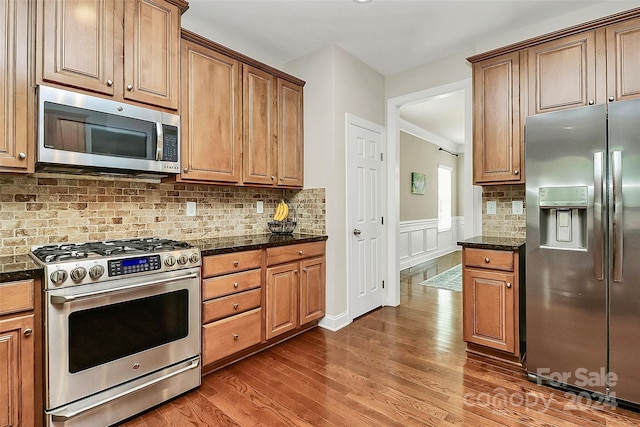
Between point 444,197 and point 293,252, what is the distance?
20.5ft

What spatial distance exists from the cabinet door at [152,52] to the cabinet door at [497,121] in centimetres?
247

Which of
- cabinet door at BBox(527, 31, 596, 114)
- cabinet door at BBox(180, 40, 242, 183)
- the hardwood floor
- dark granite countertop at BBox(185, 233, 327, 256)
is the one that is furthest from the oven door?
cabinet door at BBox(527, 31, 596, 114)

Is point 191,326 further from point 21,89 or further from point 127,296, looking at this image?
point 21,89

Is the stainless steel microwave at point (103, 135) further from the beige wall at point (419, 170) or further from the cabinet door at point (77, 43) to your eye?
the beige wall at point (419, 170)

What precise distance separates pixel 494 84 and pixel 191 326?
3.04 metres

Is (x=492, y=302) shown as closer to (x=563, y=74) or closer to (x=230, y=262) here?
(x=563, y=74)

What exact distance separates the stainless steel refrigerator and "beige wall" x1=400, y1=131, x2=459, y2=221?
3961 mm

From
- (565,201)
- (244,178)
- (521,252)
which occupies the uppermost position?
(244,178)

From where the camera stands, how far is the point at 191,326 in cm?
218

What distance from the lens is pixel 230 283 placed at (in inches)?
96.4

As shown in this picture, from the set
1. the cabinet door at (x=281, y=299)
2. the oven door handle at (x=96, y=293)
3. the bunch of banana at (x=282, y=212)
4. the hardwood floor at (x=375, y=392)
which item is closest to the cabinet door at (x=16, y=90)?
the oven door handle at (x=96, y=293)

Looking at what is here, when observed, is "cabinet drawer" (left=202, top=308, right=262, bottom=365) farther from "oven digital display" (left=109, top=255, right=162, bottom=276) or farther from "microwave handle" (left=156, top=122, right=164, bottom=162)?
"microwave handle" (left=156, top=122, right=164, bottom=162)

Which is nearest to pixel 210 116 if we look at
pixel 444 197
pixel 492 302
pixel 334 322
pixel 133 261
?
pixel 133 261

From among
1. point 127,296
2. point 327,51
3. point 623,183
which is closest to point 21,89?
point 127,296
